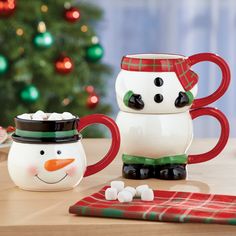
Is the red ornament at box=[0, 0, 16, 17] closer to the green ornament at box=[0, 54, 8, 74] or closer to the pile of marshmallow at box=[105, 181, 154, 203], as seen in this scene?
the green ornament at box=[0, 54, 8, 74]

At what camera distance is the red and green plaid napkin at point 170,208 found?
3.59 ft

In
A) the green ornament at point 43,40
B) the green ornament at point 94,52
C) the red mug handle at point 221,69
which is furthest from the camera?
the green ornament at point 94,52

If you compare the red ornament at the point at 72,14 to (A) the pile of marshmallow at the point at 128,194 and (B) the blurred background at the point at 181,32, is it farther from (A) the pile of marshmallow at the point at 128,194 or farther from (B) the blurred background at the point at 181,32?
(A) the pile of marshmallow at the point at 128,194

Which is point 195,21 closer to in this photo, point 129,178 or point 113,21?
point 113,21

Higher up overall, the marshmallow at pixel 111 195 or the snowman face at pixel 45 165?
the snowman face at pixel 45 165

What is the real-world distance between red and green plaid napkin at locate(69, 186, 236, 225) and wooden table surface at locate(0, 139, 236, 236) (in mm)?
11

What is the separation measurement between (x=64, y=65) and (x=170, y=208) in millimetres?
2293

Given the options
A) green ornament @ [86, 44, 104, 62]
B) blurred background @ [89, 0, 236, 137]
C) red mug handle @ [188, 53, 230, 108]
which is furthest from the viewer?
blurred background @ [89, 0, 236, 137]

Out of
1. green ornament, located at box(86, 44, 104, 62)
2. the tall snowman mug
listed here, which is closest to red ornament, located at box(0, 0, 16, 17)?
green ornament, located at box(86, 44, 104, 62)

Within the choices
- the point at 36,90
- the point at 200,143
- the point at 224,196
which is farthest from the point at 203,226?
the point at 36,90

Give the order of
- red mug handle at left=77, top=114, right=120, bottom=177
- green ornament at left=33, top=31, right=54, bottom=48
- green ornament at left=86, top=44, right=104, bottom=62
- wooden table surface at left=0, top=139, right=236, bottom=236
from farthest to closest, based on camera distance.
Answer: green ornament at left=86, top=44, right=104, bottom=62 < green ornament at left=33, top=31, right=54, bottom=48 < red mug handle at left=77, top=114, right=120, bottom=177 < wooden table surface at left=0, top=139, right=236, bottom=236

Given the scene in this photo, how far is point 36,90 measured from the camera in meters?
3.37

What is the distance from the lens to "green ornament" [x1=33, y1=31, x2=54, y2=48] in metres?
3.32

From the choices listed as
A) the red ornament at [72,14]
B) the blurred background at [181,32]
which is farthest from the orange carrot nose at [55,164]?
the blurred background at [181,32]
